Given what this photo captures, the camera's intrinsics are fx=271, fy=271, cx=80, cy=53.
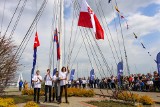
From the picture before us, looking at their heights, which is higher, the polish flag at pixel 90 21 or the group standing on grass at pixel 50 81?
the polish flag at pixel 90 21

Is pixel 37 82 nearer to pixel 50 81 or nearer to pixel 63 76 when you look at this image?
pixel 50 81

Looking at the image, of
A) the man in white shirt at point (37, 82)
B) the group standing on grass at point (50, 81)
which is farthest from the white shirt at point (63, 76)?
the man in white shirt at point (37, 82)

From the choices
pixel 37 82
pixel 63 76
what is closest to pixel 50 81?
pixel 37 82

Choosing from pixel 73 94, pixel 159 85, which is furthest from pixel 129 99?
pixel 159 85

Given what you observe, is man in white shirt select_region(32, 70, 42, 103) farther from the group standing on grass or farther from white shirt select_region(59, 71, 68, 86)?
white shirt select_region(59, 71, 68, 86)

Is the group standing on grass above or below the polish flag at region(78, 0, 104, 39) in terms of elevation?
below

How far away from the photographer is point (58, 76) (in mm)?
13680

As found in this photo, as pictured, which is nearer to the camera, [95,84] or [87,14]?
[87,14]

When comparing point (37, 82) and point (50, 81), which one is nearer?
point (37, 82)

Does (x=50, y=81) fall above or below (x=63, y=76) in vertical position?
below

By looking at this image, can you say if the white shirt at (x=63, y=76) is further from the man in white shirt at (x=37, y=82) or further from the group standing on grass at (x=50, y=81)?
the man in white shirt at (x=37, y=82)

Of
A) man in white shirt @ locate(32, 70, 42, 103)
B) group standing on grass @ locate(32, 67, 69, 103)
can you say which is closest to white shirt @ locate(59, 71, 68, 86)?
group standing on grass @ locate(32, 67, 69, 103)

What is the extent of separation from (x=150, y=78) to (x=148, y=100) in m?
9.65

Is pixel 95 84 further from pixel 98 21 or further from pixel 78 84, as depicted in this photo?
pixel 98 21
